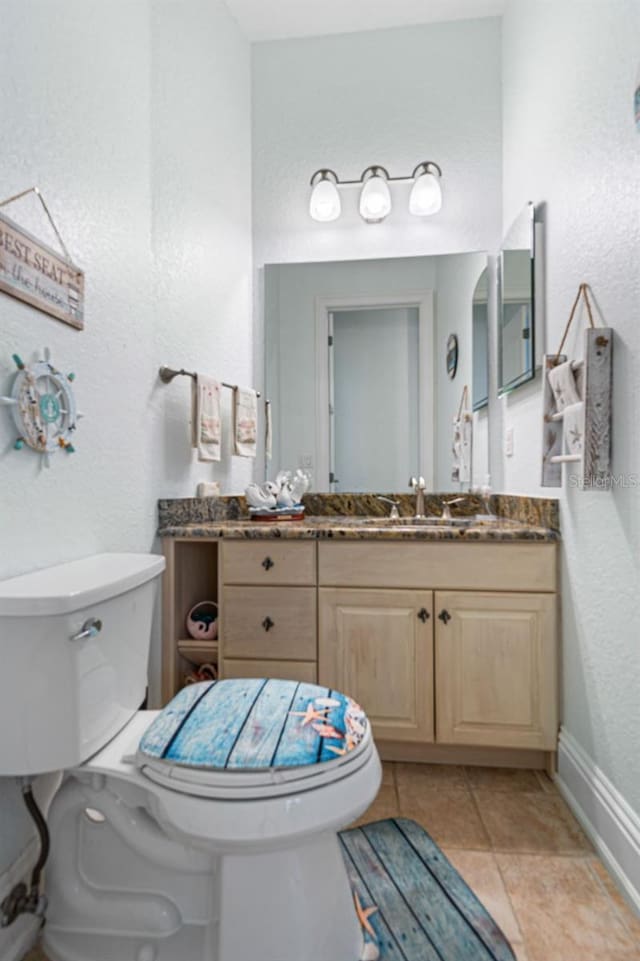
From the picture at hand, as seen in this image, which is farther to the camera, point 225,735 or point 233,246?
point 233,246

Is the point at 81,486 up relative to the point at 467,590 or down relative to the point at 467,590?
up

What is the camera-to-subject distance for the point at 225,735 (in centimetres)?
95

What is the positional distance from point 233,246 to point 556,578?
69.3 inches

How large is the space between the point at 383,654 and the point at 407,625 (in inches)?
4.7

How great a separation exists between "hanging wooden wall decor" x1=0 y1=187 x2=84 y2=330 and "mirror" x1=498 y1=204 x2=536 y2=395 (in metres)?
1.39

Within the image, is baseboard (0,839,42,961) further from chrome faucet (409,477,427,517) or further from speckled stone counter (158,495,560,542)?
chrome faucet (409,477,427,517)

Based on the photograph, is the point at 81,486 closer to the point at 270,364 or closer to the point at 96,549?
the point at 96,549

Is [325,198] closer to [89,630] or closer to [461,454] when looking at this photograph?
[461,454]

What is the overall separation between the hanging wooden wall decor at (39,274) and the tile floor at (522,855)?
4.41 feet

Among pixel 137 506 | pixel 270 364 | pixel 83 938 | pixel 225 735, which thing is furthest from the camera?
pixel 270 364

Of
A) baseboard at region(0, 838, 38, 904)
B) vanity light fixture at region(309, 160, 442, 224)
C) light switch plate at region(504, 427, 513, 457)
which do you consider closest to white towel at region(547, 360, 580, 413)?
light switch plate at region(504, 427, 513, 457)

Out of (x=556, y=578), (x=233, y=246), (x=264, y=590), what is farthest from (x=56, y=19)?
(x=556, y=578)

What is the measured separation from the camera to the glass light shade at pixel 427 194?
220 centimetres

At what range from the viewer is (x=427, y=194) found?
220 cm
